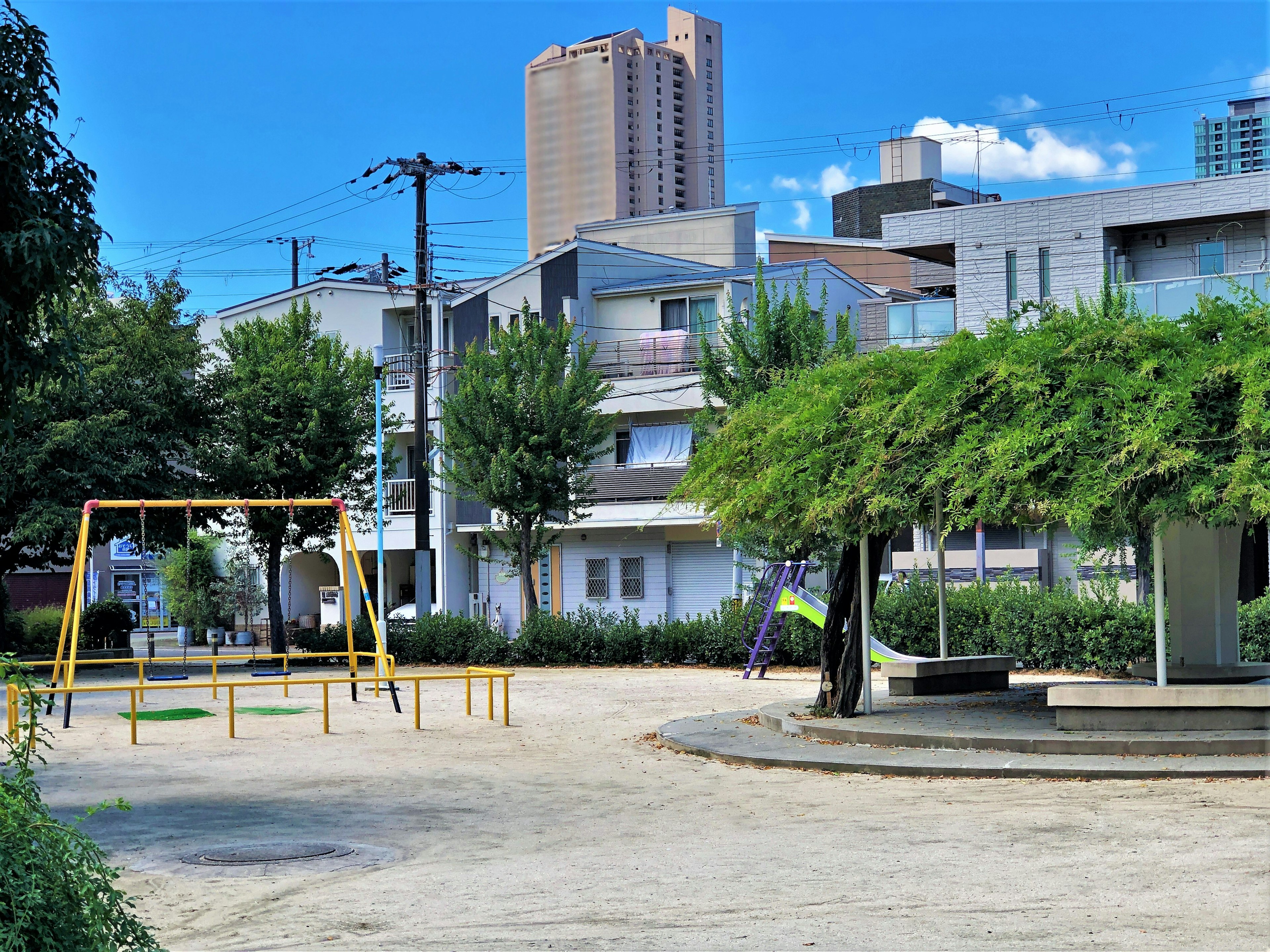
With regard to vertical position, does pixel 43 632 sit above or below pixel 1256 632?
below

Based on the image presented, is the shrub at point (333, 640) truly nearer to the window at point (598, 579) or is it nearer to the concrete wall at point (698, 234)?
the window at point (598, 579)

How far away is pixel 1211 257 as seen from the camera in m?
36.1

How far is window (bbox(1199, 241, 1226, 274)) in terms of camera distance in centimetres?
3591

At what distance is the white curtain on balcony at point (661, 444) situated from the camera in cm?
4181

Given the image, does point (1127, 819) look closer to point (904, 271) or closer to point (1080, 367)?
point (1080, 367)

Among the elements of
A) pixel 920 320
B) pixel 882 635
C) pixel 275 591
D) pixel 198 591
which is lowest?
pixel 882 635

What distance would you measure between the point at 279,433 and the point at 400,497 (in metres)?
13.7

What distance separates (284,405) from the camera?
3472 centimetres

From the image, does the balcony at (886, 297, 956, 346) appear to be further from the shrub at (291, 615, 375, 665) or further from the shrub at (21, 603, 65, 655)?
the shrub at (21, 603, 65, 655)

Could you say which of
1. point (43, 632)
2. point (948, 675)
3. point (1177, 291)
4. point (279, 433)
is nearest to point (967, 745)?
point (948, 675)

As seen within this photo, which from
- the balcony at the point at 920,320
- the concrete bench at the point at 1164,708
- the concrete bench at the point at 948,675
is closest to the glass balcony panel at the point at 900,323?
the balcony at the point at 920,320

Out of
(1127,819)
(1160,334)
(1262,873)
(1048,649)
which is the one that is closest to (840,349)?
(1048,649)

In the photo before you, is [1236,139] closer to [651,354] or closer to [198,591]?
[651,354]

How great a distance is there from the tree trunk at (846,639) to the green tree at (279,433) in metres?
18.9
